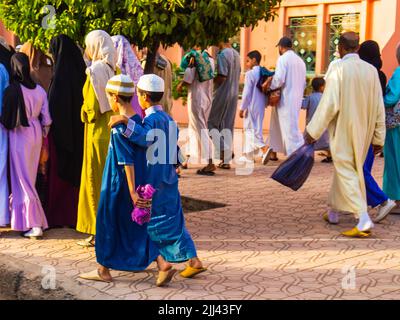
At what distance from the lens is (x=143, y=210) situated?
4.85 metres

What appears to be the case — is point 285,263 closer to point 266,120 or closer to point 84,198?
point 84,198

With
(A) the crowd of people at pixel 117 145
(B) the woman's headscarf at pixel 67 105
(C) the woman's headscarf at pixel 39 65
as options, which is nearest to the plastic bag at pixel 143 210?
(A) the crowd of people at pixel 117 145

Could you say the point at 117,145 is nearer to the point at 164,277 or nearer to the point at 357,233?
the point at 164,277

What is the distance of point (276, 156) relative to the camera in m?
12.0

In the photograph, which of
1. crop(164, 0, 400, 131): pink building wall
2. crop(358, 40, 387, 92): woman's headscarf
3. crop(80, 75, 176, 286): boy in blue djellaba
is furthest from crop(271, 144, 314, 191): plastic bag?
crop(164, 0, 400, 131): pink building wall

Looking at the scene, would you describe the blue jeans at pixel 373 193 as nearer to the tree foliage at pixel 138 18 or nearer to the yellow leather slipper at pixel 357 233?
the yellow leather slipper at pixel 357 233

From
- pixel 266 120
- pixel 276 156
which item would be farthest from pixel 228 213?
pixel 266 120

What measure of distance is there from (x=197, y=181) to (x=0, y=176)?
3.62 m

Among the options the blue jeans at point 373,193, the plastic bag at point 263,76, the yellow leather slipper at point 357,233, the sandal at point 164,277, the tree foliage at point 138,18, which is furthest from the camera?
the plastic bag at point 263,76

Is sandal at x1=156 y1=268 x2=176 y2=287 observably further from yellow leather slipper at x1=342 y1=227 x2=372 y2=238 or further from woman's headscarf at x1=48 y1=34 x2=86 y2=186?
yellow leather slipper at x1=342 y1=227 x2=372 y2=238

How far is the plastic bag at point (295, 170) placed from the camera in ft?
22.6

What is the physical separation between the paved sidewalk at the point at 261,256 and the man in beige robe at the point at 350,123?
1.11ft

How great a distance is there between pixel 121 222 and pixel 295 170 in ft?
7.73

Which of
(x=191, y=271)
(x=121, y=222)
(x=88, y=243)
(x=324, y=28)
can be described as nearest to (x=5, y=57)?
(x=88, y=243)
